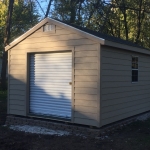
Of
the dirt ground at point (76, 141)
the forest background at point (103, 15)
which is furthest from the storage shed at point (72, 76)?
the forest background at point (103, 15)

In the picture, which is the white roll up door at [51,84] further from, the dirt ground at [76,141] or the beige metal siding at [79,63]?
the dirt ground at [76,141]

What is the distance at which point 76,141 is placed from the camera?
6.97m

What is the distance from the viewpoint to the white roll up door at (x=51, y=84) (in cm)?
838

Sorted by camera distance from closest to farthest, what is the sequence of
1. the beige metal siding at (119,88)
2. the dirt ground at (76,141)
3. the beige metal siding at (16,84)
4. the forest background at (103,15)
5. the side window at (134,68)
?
the dirt ground at (76,141) → the beige metal siding at (119,88) → the beige metal siding at (16,84) → the side window at (134,68) → the forest background at (103,15)

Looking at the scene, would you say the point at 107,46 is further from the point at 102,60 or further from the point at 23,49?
the point at 23,49

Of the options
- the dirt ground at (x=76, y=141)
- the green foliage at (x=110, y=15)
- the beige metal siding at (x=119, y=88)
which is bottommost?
the dirt ground at (x=76, y=141)

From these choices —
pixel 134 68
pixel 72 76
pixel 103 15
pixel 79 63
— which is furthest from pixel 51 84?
pixel 103 15

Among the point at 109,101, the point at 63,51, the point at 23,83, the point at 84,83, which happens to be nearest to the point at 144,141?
the point at 109,101

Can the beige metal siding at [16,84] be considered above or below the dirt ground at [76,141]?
above

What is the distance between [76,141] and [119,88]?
2.52 m

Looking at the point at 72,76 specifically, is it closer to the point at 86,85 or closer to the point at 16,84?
the point at 86,85

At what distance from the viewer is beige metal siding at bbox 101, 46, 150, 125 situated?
7.86m

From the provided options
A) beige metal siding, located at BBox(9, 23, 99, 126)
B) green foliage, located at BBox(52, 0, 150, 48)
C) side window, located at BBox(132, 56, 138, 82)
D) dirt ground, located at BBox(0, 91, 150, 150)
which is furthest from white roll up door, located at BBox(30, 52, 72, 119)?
green foliage, located at BBox(52, 0, 150, 48)

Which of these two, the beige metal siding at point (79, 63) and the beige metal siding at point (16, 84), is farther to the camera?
the beige metal siding at point (16, 84)
